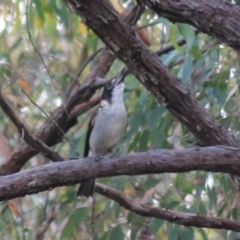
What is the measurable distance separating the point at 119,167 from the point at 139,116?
1.26 m

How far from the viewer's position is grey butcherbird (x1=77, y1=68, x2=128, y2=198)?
4117 mm

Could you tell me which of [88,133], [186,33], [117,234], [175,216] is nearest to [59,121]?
[88,133]

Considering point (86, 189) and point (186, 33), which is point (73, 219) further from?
point (186, 33)

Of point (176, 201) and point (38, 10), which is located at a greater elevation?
point (38, 10)

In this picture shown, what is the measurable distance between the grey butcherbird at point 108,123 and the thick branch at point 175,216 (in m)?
0.44

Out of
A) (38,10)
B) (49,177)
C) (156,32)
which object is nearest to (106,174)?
(49,177)

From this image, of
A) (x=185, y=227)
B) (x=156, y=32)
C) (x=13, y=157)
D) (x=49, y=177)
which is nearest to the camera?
(x=49, y=177)

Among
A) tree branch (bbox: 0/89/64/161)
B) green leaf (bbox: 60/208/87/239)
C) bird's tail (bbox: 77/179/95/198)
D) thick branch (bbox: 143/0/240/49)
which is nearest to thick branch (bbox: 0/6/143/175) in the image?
bird's tail (bbox: 77/179/95/198)

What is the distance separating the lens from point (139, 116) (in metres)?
4.20

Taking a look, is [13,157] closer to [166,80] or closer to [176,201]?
[176,201]

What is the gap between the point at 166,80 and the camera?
10.4 ft

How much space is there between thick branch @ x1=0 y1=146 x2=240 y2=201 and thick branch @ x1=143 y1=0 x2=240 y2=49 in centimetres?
48

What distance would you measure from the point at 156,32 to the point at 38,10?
3.37 ft

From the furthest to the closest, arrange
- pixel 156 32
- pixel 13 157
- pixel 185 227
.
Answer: pixel 156 32
pixel 13 157
pixel 185 227
